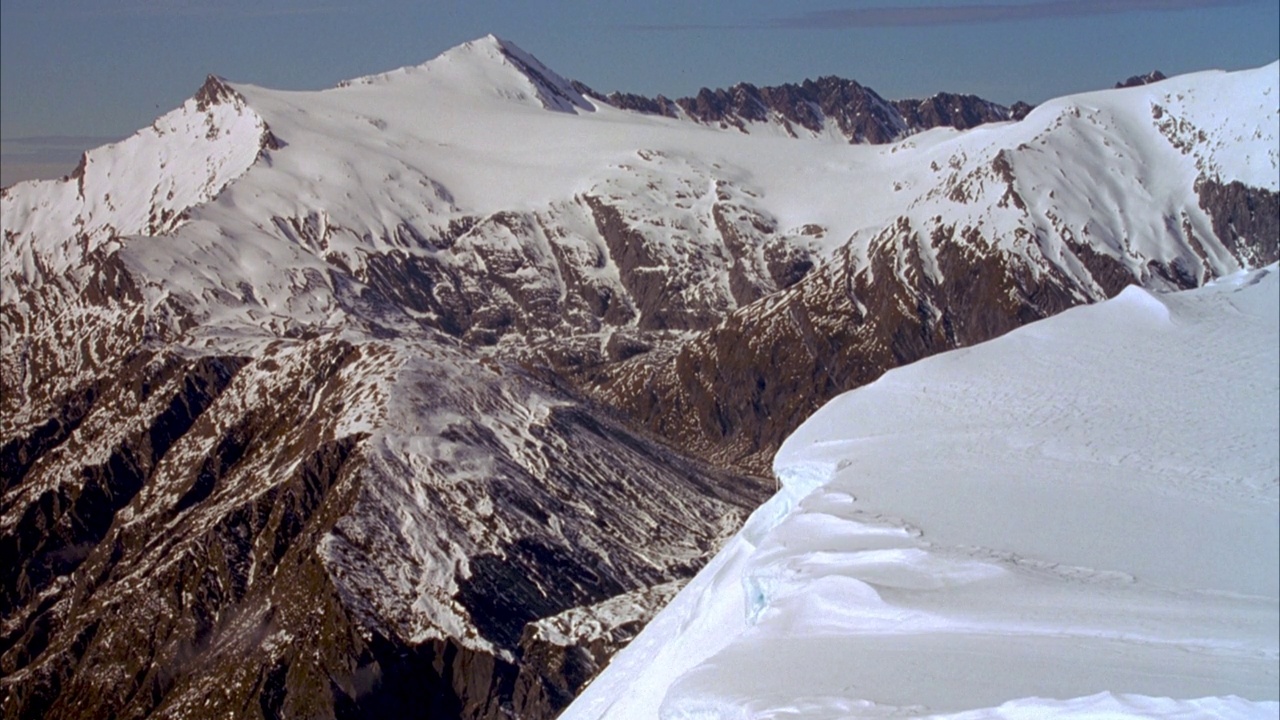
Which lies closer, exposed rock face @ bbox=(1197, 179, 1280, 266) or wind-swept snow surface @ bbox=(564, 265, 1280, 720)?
wind-swept snow surface @ bbox=(564, 265, 1280, 720)

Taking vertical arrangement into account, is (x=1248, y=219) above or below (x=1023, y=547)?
above

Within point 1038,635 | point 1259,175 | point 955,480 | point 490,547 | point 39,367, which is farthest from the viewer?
point 1259,175

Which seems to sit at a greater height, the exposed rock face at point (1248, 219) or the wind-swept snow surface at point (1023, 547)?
the exposed rock face at point (1248, 219)

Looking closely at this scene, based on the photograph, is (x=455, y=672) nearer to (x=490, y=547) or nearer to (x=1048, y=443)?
(x=490, y=547)

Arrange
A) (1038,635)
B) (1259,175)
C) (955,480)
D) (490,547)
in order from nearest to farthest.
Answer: (1038,635) < (955,480) < (490,547) < (1259,175)

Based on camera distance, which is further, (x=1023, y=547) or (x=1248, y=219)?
(x=1248, y=219)

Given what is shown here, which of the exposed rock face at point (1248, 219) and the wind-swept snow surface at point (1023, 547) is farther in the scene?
the exposed rock face at point (1248, 219)

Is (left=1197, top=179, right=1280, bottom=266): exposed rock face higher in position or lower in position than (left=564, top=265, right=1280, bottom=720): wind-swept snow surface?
higher

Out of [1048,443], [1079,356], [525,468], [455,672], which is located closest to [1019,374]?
[1079,356]
